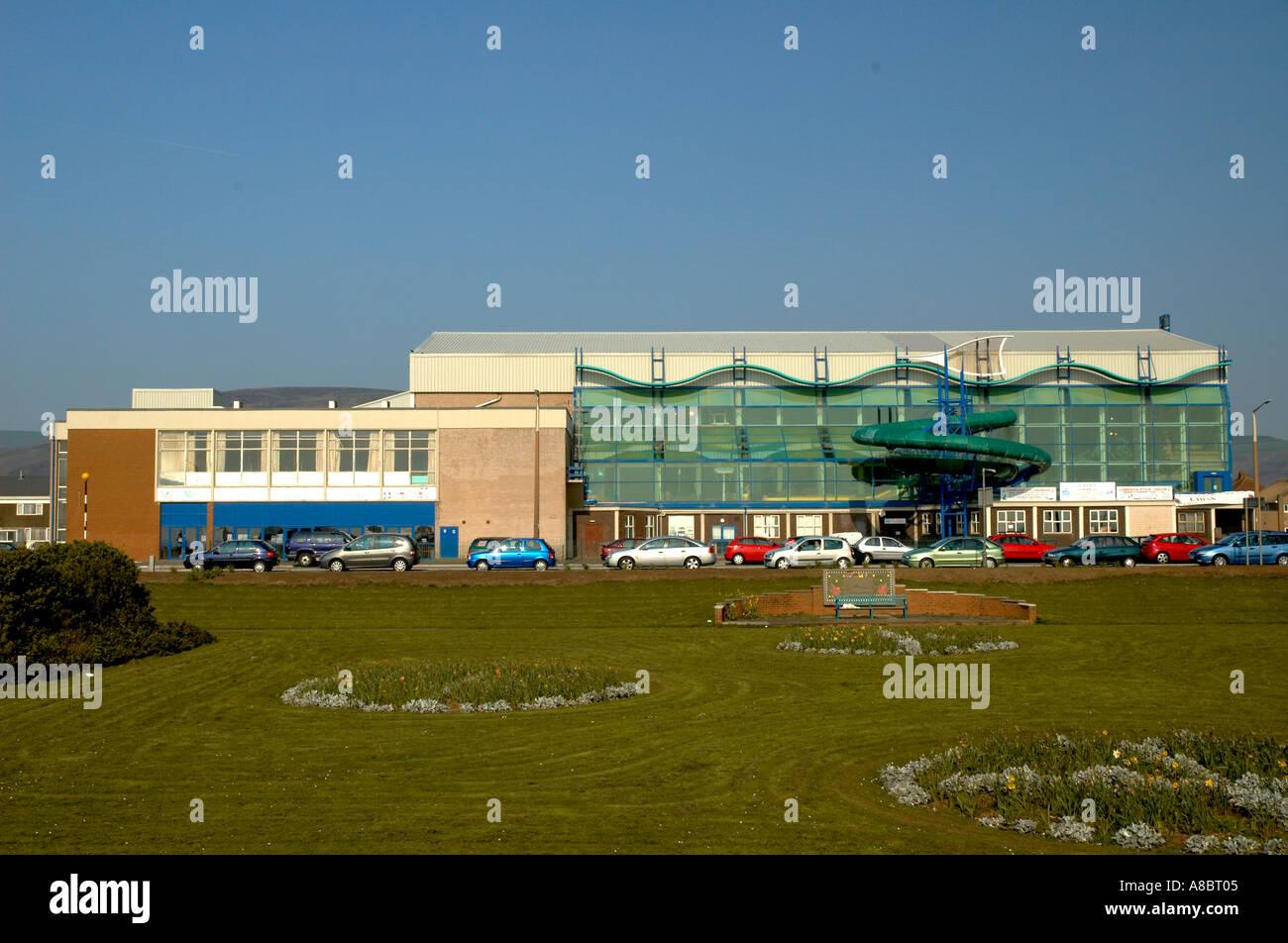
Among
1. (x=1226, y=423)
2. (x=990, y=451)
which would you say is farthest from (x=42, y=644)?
(x=1226, y=423)

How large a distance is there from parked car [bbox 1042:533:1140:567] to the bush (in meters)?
35.9

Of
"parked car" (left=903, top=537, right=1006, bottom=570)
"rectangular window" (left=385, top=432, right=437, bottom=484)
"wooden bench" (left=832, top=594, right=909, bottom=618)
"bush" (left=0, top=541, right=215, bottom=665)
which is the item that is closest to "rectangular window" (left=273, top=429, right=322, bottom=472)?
"rectangular window" (left=385, top=432, right=437, bottom=484)

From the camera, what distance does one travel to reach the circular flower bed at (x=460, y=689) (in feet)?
49.9

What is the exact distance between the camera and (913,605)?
2812 cm

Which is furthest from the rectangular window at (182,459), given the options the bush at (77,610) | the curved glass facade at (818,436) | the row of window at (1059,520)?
the row of window at (1059,520)

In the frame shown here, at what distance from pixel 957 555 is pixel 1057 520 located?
1049 inches

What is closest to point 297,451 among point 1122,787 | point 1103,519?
point 1103,519

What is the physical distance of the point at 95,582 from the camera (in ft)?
65.3

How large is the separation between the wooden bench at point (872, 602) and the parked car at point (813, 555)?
16325 millimetres

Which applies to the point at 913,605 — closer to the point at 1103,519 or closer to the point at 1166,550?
the point at 1166,550

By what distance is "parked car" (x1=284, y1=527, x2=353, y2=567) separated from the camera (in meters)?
51.6

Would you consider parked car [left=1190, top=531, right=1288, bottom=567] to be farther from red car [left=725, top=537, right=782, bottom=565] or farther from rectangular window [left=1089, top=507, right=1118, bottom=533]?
rectangular window [left=1089, top=507, right=1118, bottom=533]

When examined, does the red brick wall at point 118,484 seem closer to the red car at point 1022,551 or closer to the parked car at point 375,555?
the parked car at point 375,555
